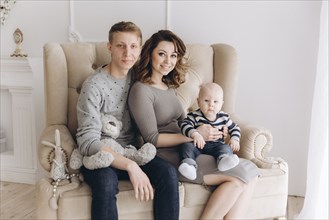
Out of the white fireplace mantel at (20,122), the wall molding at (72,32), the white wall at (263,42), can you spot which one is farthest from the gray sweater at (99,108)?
the white fireplace mantel at (20,122)

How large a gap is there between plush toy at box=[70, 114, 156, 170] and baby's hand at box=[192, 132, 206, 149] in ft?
0.62

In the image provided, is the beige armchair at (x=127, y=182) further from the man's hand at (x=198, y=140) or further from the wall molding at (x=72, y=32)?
the wall molding at (x=72, y=32)

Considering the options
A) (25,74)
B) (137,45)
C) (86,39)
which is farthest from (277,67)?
(25,74)

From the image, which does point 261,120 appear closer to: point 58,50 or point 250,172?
point 250,172

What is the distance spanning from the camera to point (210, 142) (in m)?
1.86

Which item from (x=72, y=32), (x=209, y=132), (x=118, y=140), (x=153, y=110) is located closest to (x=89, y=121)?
(x=118, y=140)

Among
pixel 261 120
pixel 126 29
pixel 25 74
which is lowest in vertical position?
pixel 261 120

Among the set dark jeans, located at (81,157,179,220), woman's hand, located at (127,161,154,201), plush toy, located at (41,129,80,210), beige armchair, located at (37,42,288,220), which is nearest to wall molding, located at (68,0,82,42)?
beige armchair, located at (37,42,288,220)

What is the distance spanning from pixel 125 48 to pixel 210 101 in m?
0.47

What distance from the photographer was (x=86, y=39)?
286 cm

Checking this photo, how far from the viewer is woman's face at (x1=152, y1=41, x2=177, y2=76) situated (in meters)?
1.91

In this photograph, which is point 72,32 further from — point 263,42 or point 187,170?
point 187,170

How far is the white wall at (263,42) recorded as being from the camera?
8.41 ft

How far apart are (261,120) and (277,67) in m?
0.38
